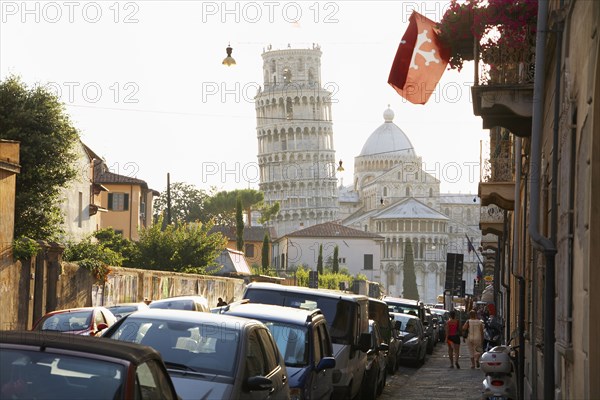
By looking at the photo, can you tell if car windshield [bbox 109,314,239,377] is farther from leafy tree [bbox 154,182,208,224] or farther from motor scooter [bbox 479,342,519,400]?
leafy tree [bbox 154,182,208,224]

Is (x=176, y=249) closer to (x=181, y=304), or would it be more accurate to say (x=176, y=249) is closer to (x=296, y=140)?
(x=181, y=304)

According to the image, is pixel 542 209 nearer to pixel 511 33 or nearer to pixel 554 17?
pixel 511 33

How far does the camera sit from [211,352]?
1050 centimetres

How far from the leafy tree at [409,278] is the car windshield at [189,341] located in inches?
6590

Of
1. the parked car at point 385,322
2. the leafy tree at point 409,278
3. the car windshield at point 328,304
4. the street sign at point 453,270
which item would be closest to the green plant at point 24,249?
the parked car at point 385,322

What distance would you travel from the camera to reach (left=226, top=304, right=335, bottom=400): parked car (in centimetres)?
1313

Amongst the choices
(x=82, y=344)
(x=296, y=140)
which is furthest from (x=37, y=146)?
(x=296, y=140)

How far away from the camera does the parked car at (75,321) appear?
21.1 m

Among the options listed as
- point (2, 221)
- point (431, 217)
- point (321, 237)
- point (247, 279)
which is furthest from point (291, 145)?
point (2, 221)

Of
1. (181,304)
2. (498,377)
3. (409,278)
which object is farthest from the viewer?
(409,278)

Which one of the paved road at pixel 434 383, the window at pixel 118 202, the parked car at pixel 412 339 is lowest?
the paved road at pixel 434 383

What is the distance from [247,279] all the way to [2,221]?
36552mm

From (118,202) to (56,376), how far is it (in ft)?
246

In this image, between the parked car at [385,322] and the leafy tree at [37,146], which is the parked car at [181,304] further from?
the leafy tree at [37,146]
